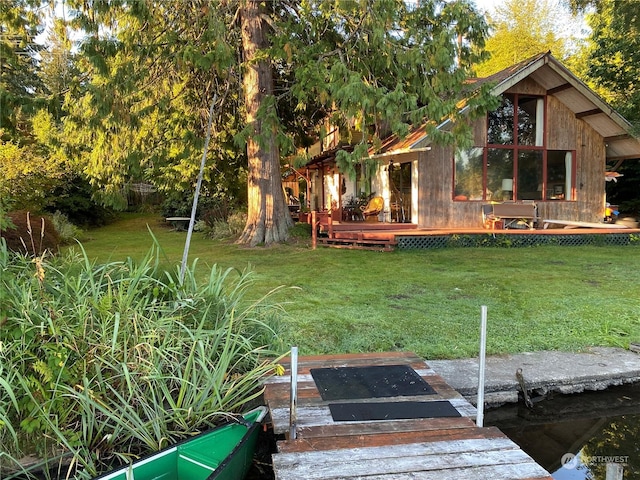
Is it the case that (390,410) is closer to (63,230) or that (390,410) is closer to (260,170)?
(260,170)

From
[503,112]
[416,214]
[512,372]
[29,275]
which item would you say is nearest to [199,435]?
[29,275]

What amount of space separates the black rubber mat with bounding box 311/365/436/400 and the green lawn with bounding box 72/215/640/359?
2.14 feet

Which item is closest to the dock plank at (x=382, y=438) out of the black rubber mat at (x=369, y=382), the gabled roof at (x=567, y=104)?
the black rubber mat at (x=369, y=382)

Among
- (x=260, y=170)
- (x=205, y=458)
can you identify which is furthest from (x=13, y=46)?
(x=205, y=458)

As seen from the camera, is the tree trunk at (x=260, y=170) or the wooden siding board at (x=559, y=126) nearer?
the tree trunk at (x=260, y=170)

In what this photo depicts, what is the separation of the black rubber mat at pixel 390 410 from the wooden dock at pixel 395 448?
30 millimetres

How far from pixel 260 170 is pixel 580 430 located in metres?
9.24

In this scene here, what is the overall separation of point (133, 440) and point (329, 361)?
1456 mm

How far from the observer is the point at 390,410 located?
2477 millimetres

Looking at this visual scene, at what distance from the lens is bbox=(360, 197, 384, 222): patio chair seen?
13.4 metres

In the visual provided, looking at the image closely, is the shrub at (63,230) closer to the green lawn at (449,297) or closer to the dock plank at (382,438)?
the green lawn at (449,297)

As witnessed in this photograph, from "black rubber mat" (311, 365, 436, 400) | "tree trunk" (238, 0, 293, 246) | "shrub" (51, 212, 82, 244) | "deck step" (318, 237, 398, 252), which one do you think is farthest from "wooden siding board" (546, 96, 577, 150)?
"shrub" (51, 212, 82, 244)

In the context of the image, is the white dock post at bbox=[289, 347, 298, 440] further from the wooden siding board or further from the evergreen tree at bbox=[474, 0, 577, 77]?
the evergreen tree at bbox=[474, 0, 577, 77]

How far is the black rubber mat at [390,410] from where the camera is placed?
240 centimetres
